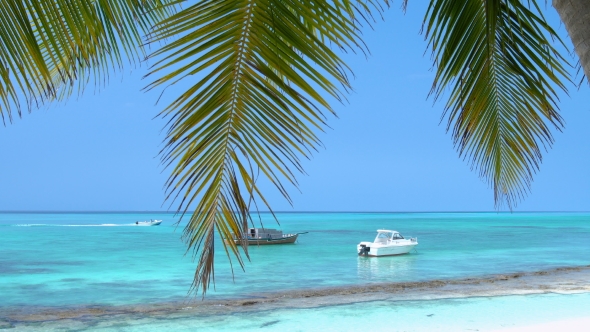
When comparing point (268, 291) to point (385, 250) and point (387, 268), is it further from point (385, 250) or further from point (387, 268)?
point (385, 250)

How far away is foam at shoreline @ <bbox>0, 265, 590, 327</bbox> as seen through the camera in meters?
14.1

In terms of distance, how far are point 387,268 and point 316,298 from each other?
8805 millimetres

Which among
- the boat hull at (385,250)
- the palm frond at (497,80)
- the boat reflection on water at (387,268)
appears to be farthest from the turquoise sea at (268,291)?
the palm frond at (497,80)

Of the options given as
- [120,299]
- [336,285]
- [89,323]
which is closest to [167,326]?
[89,323]

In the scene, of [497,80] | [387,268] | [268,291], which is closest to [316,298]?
[268,291]

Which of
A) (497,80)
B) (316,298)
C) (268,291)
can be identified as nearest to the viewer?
(497,80)

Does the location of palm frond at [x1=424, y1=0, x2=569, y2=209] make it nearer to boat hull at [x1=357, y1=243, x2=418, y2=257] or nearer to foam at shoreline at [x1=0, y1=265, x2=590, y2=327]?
foam at shoreline at [x1=0, y1=265, x2=590, y2=327]

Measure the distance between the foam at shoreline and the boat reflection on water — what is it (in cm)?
207

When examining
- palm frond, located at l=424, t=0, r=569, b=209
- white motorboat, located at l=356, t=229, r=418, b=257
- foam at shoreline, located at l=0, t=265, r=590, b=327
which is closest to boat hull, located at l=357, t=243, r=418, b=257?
white motorboat, located at l=356, t=229, r=418, b=257

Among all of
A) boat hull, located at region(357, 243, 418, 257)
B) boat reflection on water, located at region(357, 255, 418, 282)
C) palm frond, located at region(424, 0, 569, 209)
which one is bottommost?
boat reflection on water, located at region(357, 255, 418, 282)

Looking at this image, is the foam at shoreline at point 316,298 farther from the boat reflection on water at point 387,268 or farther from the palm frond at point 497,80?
the palm frond at point 497,80

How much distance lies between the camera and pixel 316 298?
51.8 feet

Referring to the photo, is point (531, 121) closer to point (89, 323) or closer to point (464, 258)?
point (89, 323)

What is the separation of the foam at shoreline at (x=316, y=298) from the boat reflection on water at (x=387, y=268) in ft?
6.78
